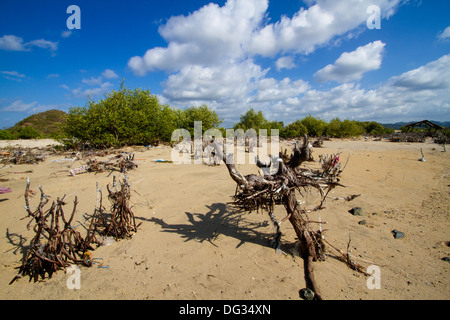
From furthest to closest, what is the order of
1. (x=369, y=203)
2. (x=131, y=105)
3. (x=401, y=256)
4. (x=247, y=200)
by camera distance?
(x=131, y=105) → (x=369, y=203) → (x=401, y=256) → (x=247, y=200)

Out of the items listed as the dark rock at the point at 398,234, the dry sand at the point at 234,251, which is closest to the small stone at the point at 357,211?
the dry sand at the point at 234,251

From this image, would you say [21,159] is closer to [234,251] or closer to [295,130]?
[234,251]

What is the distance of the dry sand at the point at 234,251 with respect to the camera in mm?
2783

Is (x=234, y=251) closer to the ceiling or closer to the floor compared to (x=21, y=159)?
closer to the floor

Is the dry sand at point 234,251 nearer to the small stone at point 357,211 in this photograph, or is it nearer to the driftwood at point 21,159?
the small stone at point 357,211

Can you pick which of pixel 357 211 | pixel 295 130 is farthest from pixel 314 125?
pixel 357 211

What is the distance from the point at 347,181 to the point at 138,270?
26.9 ft

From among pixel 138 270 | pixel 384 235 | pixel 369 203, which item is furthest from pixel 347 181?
pixel 138 270

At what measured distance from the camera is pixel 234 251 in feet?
12.0

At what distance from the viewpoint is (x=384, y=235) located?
162 inches

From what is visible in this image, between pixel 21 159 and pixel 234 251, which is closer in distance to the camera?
pixel 234 251
